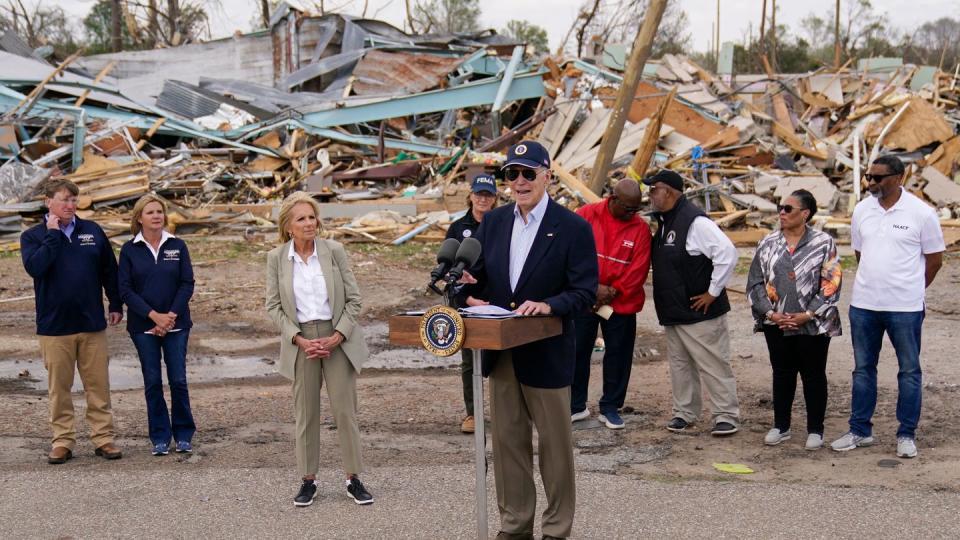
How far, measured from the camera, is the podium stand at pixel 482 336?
445 centimetres

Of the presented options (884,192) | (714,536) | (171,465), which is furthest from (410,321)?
(884,192)

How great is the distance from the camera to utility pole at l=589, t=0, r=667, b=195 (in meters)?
13.6

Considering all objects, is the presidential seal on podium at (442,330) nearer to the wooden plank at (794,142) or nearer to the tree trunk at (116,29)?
the wooden plank at (794,142)

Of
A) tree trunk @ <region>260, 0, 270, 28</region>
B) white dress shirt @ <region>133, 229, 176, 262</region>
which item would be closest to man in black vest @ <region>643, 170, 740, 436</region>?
white dress shirt @ <region>133, 229, 176, 262</region>

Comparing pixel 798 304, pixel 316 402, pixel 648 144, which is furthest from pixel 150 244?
pixel 648 144

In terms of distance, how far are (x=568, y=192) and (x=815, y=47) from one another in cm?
5346

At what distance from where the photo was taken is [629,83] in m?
14.0

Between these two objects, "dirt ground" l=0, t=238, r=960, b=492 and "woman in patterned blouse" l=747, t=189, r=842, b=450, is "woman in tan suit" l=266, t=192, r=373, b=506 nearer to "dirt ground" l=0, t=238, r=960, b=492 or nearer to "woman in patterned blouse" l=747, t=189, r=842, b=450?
"dirt ground" l=0, t=238, r=960, b=492

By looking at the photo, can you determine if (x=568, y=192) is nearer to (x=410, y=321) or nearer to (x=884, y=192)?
(x=884, y=192)

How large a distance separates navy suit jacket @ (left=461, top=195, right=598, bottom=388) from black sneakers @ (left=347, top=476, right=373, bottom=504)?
4.83 feet

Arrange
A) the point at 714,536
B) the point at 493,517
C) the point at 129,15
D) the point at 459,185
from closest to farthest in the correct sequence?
the point at 714,536 → the point at 493,517 → the point at 459,185 → the point at 129,15

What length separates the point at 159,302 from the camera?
22.7 feet

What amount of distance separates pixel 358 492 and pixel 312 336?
964 mm

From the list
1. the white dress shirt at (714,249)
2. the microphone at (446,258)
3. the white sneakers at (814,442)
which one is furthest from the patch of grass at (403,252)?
the microphone at (446,258)
